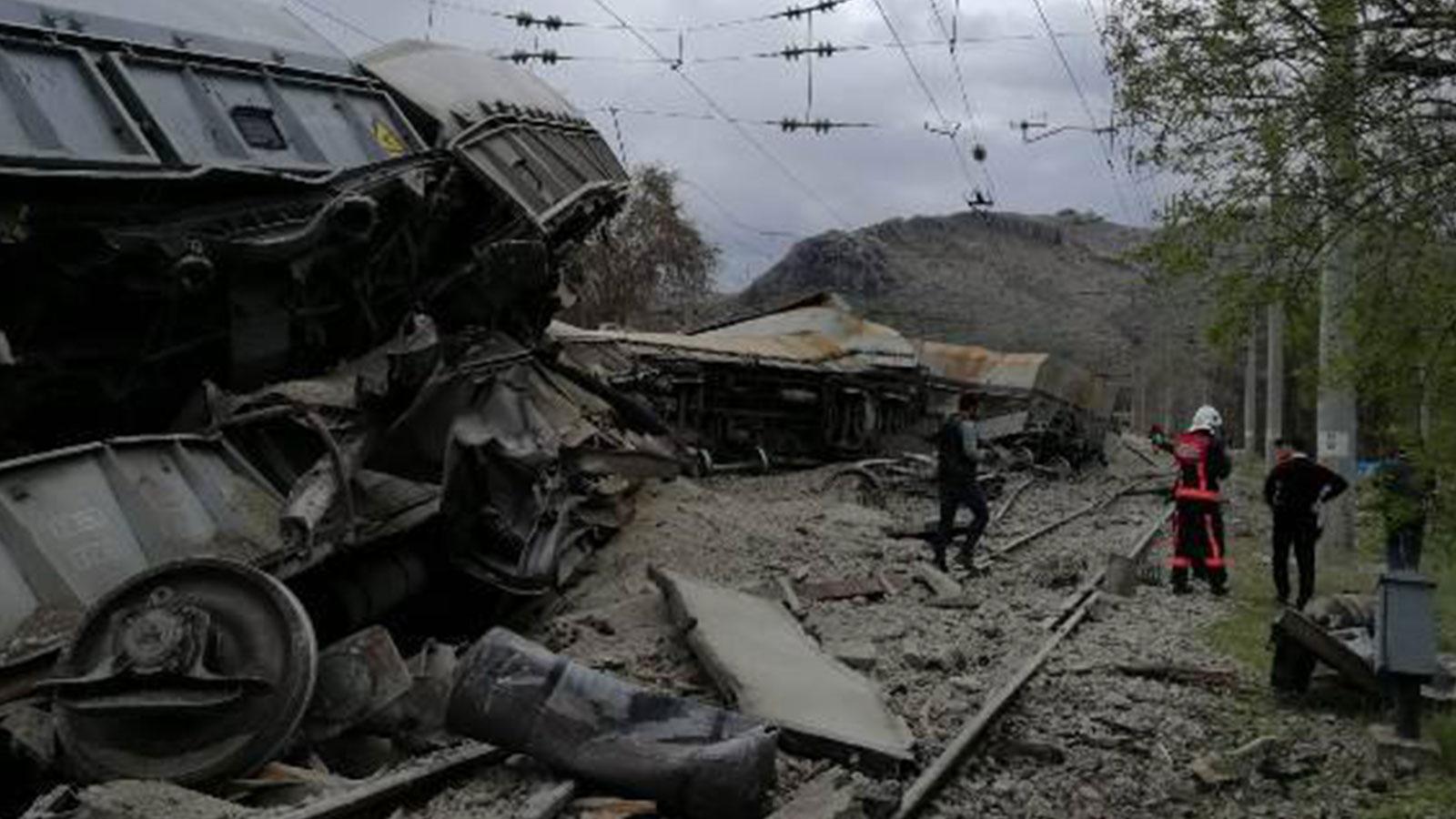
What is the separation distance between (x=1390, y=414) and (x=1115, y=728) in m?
2.07

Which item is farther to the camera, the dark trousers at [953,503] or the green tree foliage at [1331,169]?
the dark trousers at [953,503]

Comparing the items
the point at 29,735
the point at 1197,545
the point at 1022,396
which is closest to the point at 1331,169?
the point at 29,735

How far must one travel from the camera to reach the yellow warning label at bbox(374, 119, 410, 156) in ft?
34.8

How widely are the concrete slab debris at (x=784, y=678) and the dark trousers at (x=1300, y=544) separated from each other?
506cm

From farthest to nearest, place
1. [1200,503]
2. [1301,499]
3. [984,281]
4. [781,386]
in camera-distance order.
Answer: [984,281] < [781,386] < [1200,503] < [1301,499]

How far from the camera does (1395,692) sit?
23.5 ft

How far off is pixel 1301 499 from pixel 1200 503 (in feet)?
A: 2.84

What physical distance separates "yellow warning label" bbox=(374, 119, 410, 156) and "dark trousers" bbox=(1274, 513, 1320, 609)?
7412 millimetres

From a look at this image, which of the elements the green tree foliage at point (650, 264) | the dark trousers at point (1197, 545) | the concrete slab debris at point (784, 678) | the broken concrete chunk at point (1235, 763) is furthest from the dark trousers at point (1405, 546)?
the green tree foliage at point (650, 264)

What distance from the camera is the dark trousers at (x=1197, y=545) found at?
12.9 metres

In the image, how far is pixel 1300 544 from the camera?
1224cm

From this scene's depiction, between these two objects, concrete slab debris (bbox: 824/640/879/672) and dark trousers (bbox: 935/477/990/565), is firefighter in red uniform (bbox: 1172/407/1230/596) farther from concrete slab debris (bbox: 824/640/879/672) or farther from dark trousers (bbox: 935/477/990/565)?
concrete slab debris (bbox: 824/640/879/672)

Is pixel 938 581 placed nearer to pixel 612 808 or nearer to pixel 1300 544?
pixel 1300 544

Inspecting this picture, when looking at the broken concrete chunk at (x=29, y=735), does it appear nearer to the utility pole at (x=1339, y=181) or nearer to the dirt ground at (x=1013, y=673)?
the dirt ground at (x=1013, y=673)
